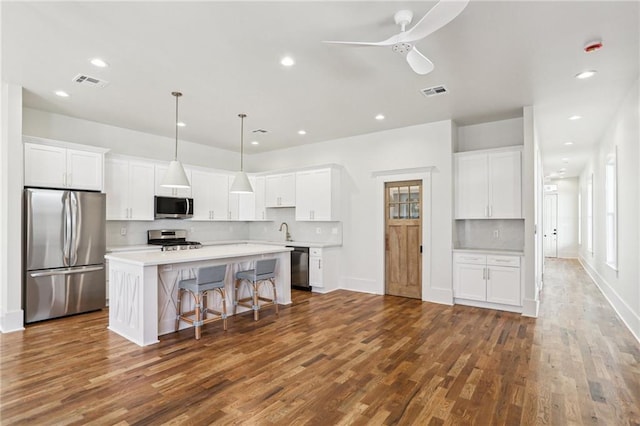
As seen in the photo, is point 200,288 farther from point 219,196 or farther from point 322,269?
point 219,196

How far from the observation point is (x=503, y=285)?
197 inches

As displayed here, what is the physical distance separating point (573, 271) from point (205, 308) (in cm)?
928

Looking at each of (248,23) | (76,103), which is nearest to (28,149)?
(76,103)

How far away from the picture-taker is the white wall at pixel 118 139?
513cm

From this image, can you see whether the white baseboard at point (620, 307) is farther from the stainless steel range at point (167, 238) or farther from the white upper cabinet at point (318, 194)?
the stainless steel range at point (167, 238)

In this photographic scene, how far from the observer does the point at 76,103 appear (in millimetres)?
4777

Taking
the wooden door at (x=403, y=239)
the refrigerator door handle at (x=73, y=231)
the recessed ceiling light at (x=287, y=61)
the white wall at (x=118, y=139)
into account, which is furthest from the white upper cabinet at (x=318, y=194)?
the refrigerator door handle at (x=73, y=231)

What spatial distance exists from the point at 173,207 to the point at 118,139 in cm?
148

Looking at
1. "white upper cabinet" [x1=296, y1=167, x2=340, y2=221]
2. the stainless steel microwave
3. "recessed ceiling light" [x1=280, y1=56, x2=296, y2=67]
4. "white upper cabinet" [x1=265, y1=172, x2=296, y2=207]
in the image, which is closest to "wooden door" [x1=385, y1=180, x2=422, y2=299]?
"white upper cabinet" [x1=296, y1=167, x2=340, y2=221]

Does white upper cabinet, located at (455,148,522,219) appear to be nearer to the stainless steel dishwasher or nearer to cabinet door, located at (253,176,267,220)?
the stainless steel dishwasher

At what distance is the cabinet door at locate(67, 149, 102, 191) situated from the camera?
4.81 metres

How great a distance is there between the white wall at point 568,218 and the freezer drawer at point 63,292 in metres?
13.5

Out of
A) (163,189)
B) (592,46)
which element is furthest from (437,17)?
(163,189)

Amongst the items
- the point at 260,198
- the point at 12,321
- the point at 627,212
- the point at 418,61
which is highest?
the point at 418,61
